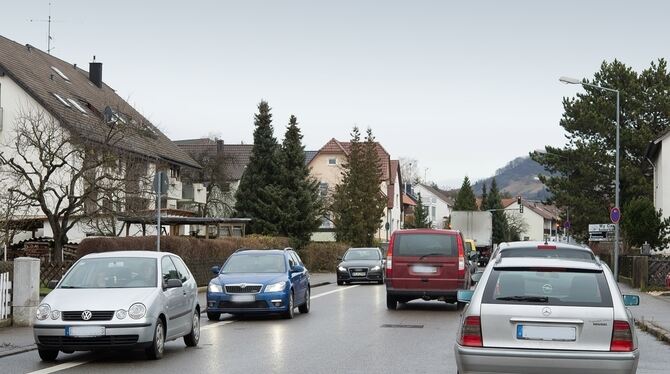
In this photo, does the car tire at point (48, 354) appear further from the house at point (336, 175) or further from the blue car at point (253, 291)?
the house at point (336, 175)

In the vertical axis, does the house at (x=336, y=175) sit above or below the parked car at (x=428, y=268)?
above

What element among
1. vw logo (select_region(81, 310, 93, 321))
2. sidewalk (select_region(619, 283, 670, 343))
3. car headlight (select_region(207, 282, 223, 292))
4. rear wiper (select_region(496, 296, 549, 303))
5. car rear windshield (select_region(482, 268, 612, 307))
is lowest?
sidewalk (select_region(619, 283, 670, 343))

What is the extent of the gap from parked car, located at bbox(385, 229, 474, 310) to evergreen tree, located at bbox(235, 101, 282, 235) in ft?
110

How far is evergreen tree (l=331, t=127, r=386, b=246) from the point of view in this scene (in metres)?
67.7

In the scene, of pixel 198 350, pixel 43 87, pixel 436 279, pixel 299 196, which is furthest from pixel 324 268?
pixel 198 350

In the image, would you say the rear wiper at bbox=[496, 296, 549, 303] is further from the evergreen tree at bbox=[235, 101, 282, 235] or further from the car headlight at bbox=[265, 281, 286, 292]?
the evergreen tree at bbox=[235, 101, 282, 235]

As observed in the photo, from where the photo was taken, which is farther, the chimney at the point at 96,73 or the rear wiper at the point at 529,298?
the chimney at the point at 96,73

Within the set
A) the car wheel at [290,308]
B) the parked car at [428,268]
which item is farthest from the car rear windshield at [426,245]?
the car wheel at [290,308]

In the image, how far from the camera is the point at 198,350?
14.2m

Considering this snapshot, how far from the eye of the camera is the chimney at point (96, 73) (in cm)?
5950

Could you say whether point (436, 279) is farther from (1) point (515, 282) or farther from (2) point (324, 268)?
(2) point (324, 268)

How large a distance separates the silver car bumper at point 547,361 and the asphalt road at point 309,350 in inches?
131

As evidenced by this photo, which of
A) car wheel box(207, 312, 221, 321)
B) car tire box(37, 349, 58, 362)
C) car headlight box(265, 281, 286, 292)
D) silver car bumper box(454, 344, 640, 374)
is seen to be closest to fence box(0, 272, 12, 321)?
car wheel box(207, 312, 221, 321)

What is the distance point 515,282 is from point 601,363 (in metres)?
1.07
